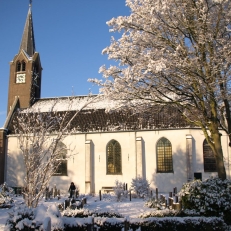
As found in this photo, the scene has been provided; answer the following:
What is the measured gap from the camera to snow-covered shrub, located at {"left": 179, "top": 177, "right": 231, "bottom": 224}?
11273 mm

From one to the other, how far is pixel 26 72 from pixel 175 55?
Result: 2723 cm

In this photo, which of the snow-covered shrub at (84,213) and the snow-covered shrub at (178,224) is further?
the snow-covered shrub at (84,213)

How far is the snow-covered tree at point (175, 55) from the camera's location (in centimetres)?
1138

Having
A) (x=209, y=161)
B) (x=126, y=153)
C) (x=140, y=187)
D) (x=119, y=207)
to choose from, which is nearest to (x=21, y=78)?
(x=126, y=153)

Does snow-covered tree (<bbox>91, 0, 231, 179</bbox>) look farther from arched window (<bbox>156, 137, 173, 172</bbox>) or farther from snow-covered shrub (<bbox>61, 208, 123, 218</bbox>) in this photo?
arched window (<bbox>156, 137, 173, 172</bbox>)

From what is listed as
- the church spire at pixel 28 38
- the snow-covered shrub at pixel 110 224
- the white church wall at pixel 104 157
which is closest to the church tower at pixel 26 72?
the church spire at pixel 28 38

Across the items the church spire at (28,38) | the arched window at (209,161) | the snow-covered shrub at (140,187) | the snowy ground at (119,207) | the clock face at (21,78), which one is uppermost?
the church spire at (28,38)

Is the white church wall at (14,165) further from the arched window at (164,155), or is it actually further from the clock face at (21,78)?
the arched window at (164,155)

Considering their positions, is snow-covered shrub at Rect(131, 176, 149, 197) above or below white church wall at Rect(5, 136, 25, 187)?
below

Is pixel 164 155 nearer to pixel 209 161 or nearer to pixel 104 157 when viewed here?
pixel 209 161

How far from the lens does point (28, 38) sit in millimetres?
36906

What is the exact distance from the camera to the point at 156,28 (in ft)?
40.5

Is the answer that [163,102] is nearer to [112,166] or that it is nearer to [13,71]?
[112,166]

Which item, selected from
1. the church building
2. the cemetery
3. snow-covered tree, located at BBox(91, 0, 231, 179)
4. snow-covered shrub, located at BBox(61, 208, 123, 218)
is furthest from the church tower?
the cemetery
